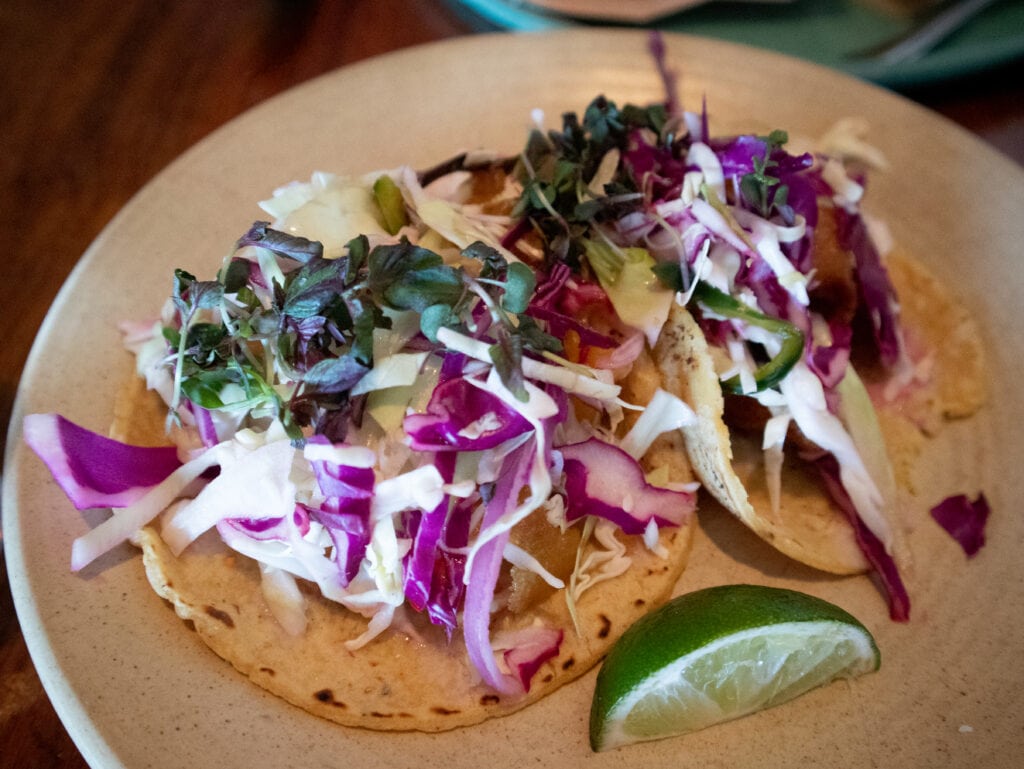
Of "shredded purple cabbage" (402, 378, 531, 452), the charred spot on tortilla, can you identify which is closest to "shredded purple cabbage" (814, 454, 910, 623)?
"shredded purple cabbage" (402, 378, 531, 452)

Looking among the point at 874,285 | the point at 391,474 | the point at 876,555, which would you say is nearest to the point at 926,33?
the point at 874,285

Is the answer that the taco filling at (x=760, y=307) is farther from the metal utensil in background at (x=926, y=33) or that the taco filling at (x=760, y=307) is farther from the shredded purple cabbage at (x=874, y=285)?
the metal utensil in background at (x=926, y=33)

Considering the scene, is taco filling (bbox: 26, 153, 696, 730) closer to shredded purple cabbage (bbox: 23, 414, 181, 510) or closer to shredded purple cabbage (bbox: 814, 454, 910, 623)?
shredded purple cabbage (bbox: 23, 414, 181, 510)

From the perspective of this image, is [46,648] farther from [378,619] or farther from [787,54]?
[787,54]

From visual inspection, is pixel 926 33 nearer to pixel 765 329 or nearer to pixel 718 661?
pixel 765 329

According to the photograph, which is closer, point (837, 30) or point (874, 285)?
point (874, 285)

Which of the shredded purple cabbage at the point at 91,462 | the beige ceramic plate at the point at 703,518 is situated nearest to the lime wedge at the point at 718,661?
the beige ceramic plate at the point at 703,518
